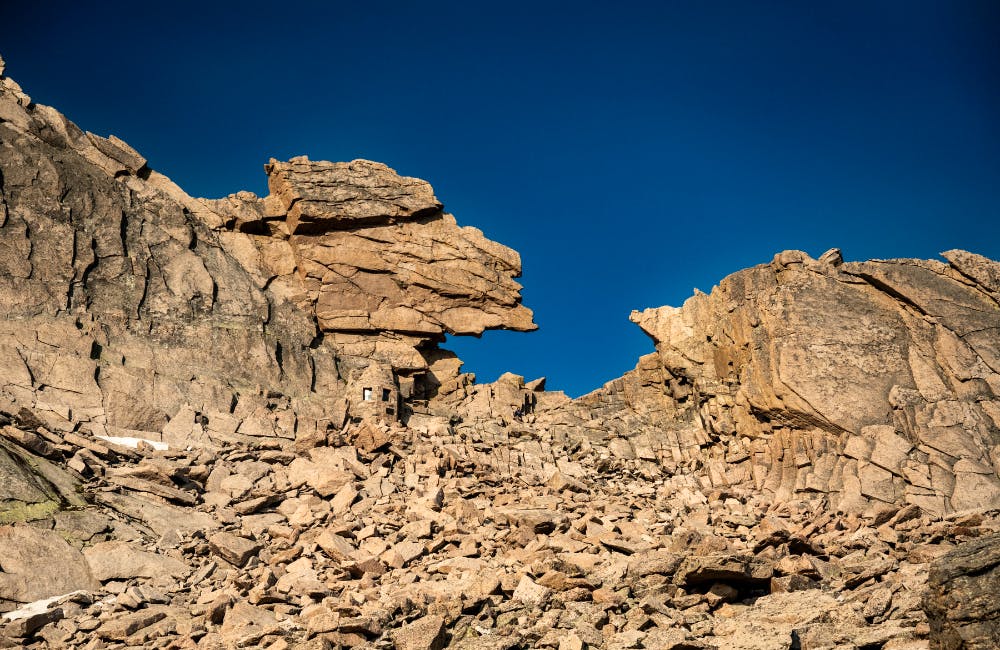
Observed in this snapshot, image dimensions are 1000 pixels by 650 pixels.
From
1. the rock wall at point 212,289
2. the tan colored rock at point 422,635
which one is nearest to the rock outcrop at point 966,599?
the tan colored rock at point 422,635

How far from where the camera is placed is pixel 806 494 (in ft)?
106

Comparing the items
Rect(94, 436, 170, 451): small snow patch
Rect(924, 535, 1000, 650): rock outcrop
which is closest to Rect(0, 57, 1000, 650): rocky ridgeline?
Rect(924, 535, 1000, 650): rock outcrop

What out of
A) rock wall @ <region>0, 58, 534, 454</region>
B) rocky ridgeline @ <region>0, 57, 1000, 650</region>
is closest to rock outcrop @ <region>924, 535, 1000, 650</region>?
rocky ridgeline @ <region>0, 57, 1000, 650</region>

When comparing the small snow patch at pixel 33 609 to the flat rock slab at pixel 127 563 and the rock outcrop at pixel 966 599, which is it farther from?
the rock outcrop at pixel 966 599

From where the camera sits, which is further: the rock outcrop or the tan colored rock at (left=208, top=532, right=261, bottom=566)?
the tan colored rock at (left=208, top=532, right=261, bottom=566)

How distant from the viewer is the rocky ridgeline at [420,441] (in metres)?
16.0

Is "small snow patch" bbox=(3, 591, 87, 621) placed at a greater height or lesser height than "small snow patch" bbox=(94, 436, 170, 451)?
lesser

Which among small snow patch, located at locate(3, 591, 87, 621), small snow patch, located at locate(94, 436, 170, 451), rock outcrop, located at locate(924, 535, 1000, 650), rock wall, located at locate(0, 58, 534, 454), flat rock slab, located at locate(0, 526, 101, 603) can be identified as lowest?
rock outcrop, located at locate(924, 535, 1000, 650)

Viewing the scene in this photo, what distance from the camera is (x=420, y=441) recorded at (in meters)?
33.6

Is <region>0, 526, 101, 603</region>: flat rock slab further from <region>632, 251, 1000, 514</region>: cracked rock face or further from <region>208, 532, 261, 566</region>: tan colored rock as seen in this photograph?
<region>632, 251, 1000, 514</region>: cracked rock face

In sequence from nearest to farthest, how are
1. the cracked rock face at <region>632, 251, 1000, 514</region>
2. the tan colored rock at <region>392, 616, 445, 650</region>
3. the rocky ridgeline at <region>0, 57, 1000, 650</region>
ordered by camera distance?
the tan colored rock at <region>392, 616, 445, 650</region>
the rocky ridgeline at <region>0, 57, 1000, 650</region>
the cracked rock face at <region>632, 251, 1000, 514</region>

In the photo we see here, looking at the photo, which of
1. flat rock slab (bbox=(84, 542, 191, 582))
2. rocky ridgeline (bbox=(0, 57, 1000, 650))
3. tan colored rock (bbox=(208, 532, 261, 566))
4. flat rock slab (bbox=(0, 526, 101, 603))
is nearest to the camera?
rocky ridgeline (bbox=(0, 57, 1000, 650))

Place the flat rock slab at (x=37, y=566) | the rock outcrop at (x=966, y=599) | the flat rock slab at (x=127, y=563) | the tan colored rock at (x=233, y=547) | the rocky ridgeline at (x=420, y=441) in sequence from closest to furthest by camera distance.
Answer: the rock outcrop at (x=966, y=599), the rocky ridgeline at (x=420, y=441), the flat rock slab at (x=37, y=566), the flat rock slab at (x=127, y=563), the tan colored rock at (x=233, y=547)

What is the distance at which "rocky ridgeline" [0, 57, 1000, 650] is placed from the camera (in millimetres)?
16016
